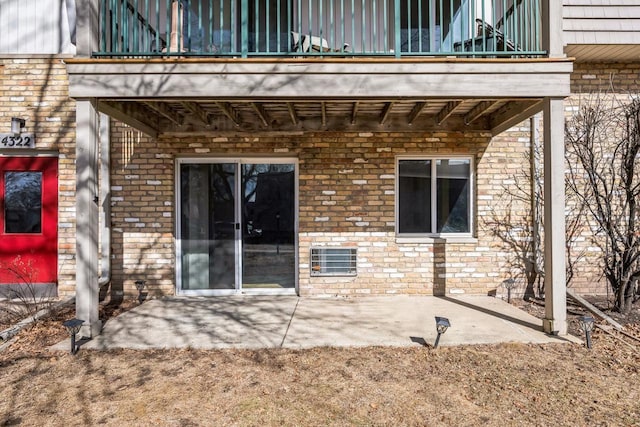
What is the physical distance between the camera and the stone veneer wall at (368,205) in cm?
554

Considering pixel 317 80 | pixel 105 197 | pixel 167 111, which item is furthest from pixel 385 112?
pixel 105 197

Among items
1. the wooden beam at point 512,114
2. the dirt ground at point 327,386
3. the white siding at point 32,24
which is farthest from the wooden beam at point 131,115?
the wooden beam at point 512,114

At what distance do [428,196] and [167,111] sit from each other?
3856mm

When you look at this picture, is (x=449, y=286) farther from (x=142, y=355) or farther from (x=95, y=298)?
(x=95, y=298)

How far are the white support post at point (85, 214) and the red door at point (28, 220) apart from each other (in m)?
2.19

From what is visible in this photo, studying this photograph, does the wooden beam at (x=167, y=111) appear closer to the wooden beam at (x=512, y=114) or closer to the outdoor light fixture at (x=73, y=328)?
the outdoor light fixture at (x=73, y=328)

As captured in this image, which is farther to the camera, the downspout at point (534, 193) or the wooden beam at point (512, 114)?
the downspout at point (534, 193)

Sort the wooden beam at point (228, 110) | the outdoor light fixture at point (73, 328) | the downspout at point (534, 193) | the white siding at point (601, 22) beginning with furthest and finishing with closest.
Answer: the downspout at point (534, 193)
the white siding at point (601, 22)
the wooden beam at point (228, 110)
the outdoor light fixture at point (73, 328)

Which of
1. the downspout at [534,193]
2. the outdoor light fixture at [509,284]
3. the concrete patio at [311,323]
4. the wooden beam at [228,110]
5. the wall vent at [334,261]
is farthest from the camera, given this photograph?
the wall vent at [334,261]

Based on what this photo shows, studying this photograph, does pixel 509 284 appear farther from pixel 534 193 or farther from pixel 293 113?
pixel 293 113

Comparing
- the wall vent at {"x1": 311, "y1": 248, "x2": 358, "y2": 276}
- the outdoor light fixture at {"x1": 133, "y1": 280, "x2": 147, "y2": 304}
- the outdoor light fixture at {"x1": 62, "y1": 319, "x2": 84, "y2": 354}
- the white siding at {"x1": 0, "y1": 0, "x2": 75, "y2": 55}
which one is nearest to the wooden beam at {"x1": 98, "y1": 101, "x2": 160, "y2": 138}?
the white siding at {"x1": 0, "y1": 0, "x2": 75, "y2": 55}

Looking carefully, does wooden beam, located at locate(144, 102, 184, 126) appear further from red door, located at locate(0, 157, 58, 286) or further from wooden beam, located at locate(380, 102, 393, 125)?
wooden beam, located at locate(380, 102, 393, 125)

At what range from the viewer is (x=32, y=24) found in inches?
214

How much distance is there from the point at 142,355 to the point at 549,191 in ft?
14.3
